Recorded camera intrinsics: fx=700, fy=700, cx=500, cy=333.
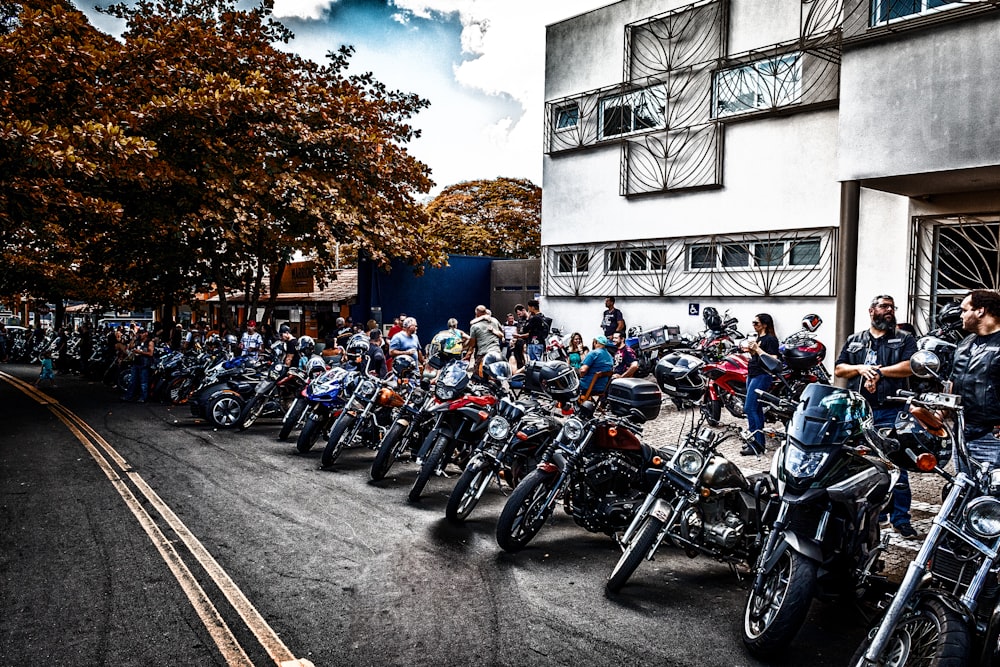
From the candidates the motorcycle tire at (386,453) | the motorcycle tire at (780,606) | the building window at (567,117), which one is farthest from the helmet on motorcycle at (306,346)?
the motorcycle tire at (780,606)

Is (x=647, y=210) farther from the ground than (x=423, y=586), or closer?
farther from the ground

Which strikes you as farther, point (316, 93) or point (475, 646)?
point (316, 93)

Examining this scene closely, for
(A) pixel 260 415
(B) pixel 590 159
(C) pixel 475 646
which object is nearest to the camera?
(C) pixel 475 646

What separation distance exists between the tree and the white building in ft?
60.4

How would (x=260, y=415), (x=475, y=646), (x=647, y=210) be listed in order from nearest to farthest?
(x=475, y=646), (x=260, y=415), (x=647, y=210)

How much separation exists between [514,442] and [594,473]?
0.92m

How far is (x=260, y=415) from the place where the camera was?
12.2 meters

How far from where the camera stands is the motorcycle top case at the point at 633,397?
217 inches

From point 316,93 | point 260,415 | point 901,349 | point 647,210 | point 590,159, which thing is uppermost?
point 316,93

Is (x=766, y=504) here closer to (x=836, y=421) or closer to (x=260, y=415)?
(x=836, y=421)

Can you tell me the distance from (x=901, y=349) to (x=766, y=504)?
7.74ft

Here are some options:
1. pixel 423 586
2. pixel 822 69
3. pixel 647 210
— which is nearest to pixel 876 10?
pixel 822 69

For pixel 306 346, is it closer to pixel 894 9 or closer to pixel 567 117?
pixel 567 117

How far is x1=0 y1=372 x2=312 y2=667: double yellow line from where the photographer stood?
12.4 ft
